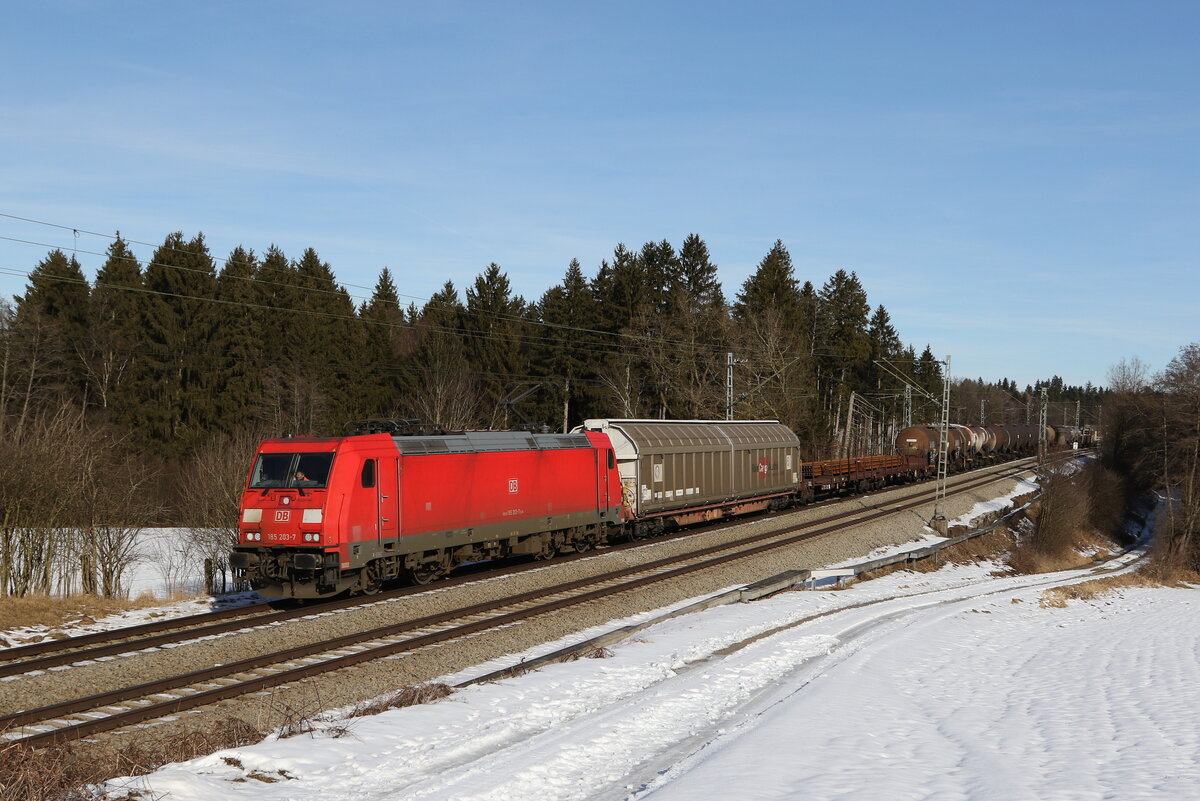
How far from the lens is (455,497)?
21.1 meters

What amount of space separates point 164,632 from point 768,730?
427 inches

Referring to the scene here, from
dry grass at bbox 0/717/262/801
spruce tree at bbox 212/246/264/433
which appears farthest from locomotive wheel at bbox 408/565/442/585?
spruce tree at bbox 212/246/264/433

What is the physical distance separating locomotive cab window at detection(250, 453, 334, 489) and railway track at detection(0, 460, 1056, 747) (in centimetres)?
356

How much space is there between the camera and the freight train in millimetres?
18031

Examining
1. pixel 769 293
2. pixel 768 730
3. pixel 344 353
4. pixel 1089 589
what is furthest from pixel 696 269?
pixel 768 730

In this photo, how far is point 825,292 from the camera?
9675 cm

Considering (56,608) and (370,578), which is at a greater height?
(370,578)

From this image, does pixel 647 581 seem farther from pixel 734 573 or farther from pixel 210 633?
pixel 210 633

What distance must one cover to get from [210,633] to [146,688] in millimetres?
3872

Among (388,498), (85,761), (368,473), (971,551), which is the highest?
(368,473)

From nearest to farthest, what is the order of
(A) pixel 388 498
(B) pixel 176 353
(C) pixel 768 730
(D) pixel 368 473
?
1. (C) pixel 768 730
2. (D) pixel 368 473
3. (A) pixel 388 498
4. (B) pixel 176 353

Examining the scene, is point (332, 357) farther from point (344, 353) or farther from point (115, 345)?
point (115, 345)

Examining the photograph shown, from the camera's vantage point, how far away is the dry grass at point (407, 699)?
11008mm

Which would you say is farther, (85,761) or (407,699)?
(407,699)
